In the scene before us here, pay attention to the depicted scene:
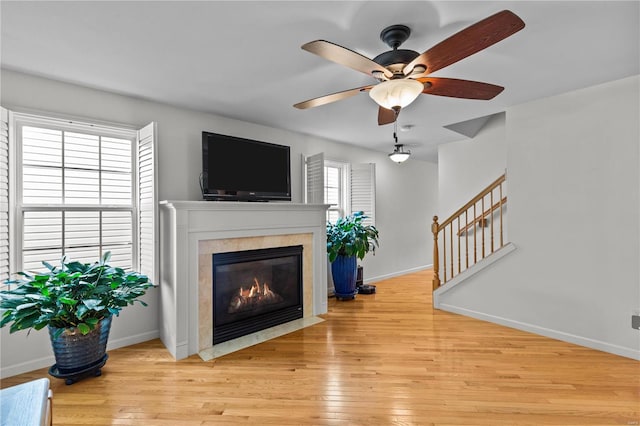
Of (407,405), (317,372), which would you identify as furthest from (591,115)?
(317,372)

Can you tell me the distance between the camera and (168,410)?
200 centimetres

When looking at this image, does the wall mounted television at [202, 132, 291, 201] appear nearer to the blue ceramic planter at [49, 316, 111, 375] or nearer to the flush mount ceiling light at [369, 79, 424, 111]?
the blue ceramic planter at [49, 316, 111, 375]

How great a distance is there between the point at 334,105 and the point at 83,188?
247cm

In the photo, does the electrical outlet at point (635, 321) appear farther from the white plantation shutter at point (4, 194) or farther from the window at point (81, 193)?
the white plantation shutter at point (4, 194)

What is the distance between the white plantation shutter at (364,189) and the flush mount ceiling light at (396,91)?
10.9 feet

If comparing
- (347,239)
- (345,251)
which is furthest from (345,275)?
(347,239)

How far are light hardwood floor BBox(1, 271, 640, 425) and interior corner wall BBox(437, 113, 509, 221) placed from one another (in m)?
2.26

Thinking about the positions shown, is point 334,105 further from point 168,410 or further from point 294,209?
point 168,410

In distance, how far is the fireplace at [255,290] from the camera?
307cm

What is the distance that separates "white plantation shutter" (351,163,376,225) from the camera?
514 centimetres

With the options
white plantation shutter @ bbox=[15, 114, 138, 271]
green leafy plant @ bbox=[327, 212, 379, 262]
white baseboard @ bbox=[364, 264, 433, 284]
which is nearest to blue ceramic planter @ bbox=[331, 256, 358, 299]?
green leafy plant @ bbox=[327, 212, 379, 262]

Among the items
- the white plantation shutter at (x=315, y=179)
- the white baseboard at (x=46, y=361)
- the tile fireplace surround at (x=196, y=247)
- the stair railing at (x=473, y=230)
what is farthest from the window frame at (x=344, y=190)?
the white baseboard at (x=46, y=361)

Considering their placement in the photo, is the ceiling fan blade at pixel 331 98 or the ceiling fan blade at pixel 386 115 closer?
the ceiling fan blade at pixel 331 98

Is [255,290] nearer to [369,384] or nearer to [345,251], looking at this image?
[345,251]
